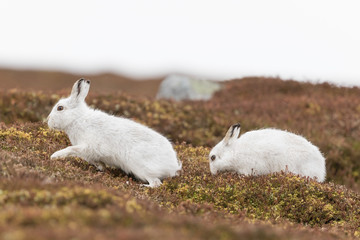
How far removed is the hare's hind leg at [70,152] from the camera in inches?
377

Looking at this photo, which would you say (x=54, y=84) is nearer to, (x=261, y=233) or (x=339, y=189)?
(x=339, y=189)

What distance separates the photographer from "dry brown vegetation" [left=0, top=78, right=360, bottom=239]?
4.55 meters

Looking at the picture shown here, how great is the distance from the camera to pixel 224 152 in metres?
11.2

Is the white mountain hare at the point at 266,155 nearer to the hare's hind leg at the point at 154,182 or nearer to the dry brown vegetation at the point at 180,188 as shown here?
the dry brown vegetation at the point at 180,188

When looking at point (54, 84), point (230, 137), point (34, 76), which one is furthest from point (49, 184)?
point (34, 76)

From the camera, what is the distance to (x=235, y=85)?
3155 cm

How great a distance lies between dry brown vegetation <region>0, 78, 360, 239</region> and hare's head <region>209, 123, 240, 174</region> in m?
0.33

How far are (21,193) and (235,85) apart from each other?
27.0 metres

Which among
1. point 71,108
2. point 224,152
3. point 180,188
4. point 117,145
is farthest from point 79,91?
point 224,152

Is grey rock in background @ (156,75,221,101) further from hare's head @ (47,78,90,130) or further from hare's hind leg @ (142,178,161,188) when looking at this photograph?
hare's hind leg @ (142,178,161,188)

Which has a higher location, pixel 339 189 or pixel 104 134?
pixel 104 134

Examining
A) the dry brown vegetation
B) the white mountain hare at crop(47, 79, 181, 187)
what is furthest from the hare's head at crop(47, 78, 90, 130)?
the dry brown vegetation

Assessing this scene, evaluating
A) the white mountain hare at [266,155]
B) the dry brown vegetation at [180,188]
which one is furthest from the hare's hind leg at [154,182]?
the white mountain hare at [266,155]

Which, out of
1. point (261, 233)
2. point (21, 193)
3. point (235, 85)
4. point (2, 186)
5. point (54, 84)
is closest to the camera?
point (261, 233)
